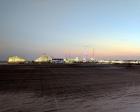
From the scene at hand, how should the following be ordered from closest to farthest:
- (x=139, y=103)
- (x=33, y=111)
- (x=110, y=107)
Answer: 1. (x=33, y=111)
2. (x=110, y=107)
3. (x=139, y=103)

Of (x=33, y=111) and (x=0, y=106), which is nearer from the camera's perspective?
(x=33, y=111)

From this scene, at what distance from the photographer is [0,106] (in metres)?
14.5

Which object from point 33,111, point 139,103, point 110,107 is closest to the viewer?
point 33,111

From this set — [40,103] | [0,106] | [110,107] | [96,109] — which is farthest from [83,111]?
[0,106]

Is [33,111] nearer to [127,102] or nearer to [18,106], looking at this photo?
[18,106]

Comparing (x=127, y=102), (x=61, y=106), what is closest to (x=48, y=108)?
(x=61, y=106)

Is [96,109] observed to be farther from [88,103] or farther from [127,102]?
[127,102]

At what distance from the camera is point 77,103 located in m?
15.8

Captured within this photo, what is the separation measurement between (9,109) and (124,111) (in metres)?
5.48

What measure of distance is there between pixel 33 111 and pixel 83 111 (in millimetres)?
2342

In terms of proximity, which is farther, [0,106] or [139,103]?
[139,103]

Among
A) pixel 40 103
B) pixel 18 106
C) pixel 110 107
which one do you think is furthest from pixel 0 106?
pixel 110 107

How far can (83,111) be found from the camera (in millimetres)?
13422

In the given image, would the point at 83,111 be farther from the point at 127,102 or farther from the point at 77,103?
the point at 127,102
